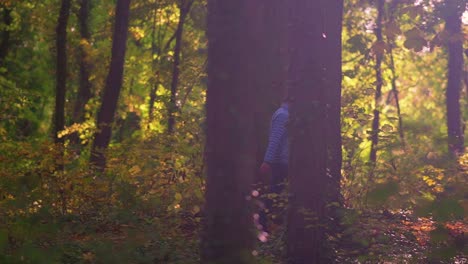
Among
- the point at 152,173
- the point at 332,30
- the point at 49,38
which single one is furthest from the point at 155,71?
the point at 332,30

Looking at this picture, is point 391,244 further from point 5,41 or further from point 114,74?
point 5,41

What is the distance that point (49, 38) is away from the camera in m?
25.4

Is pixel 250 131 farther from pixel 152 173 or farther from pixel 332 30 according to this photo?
pixel 152 173

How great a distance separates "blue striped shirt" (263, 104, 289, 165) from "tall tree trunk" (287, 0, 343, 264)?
1.89 metres

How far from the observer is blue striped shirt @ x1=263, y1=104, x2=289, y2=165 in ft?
31.9

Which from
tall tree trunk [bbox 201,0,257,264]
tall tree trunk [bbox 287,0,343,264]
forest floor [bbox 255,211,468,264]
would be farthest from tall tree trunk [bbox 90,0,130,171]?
tall tree trunk [bbox 201,0,257,264]

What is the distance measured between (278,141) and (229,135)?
202 inches

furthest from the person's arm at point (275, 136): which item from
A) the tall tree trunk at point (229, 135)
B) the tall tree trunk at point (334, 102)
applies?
the tall tree trunk at point (229, 135)

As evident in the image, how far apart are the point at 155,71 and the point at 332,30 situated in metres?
16.6

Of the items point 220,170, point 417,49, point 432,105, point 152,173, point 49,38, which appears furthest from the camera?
point 432,105

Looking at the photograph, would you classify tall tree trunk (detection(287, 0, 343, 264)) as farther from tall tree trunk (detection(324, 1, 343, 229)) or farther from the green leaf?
the green leaf

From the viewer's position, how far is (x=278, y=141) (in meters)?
9.80

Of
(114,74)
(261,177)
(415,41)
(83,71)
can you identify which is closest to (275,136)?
(261,177)

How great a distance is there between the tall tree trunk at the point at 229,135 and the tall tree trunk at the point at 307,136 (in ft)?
9.66
